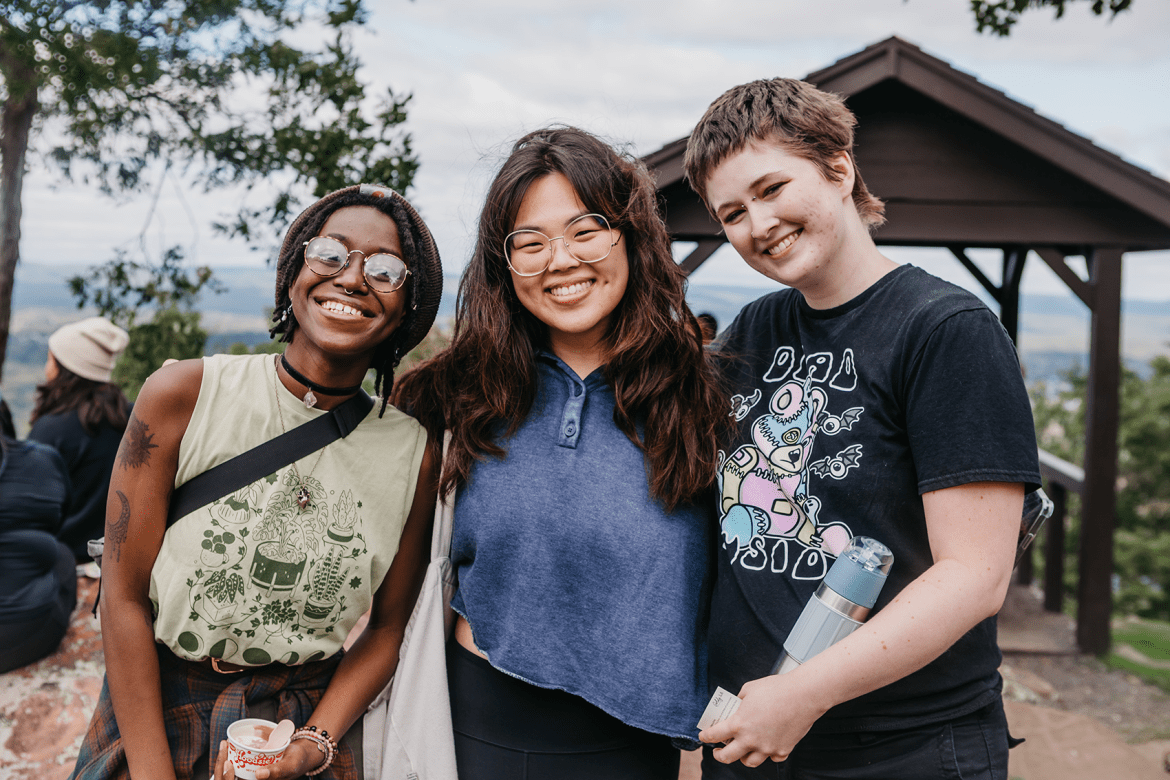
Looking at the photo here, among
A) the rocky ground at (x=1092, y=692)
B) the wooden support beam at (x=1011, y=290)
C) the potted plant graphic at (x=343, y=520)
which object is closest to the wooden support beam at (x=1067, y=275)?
the wooden support beam at (x=1011, y=290)

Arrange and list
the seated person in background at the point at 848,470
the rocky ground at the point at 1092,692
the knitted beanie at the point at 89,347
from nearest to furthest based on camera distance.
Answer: the seated person in background at the point at 848,470
the knitted beanie at the point at 89,347
the rocky ground at the point at 1092,692

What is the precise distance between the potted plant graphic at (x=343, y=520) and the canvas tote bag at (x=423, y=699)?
0.71 feet

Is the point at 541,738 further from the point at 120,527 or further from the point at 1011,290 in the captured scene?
the point at 1011,290

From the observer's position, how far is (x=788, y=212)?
5.52 ft

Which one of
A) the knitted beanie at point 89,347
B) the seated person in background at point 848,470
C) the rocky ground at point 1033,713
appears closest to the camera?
the seated person in background at point 848,470

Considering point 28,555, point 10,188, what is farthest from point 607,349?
point 10,188

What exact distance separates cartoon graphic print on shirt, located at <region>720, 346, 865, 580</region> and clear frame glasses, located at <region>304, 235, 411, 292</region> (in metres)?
0.92

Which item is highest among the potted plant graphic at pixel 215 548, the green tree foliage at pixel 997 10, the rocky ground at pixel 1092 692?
the green tree foliage at pixel 997 10

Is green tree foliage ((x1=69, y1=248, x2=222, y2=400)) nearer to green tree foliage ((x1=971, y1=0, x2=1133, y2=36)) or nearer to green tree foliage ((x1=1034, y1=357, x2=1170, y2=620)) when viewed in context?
green tree foliage ((x1=971, y1=0, x2=1133, y2=36))

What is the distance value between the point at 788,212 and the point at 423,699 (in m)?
1.41

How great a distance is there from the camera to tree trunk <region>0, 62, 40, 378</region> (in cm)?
611

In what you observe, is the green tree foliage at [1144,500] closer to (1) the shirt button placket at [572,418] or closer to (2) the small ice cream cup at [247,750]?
(1) the shirt button placket at [572,418]

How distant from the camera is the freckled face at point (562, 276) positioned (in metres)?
1.90

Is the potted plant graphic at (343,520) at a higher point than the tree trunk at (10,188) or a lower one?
lower
